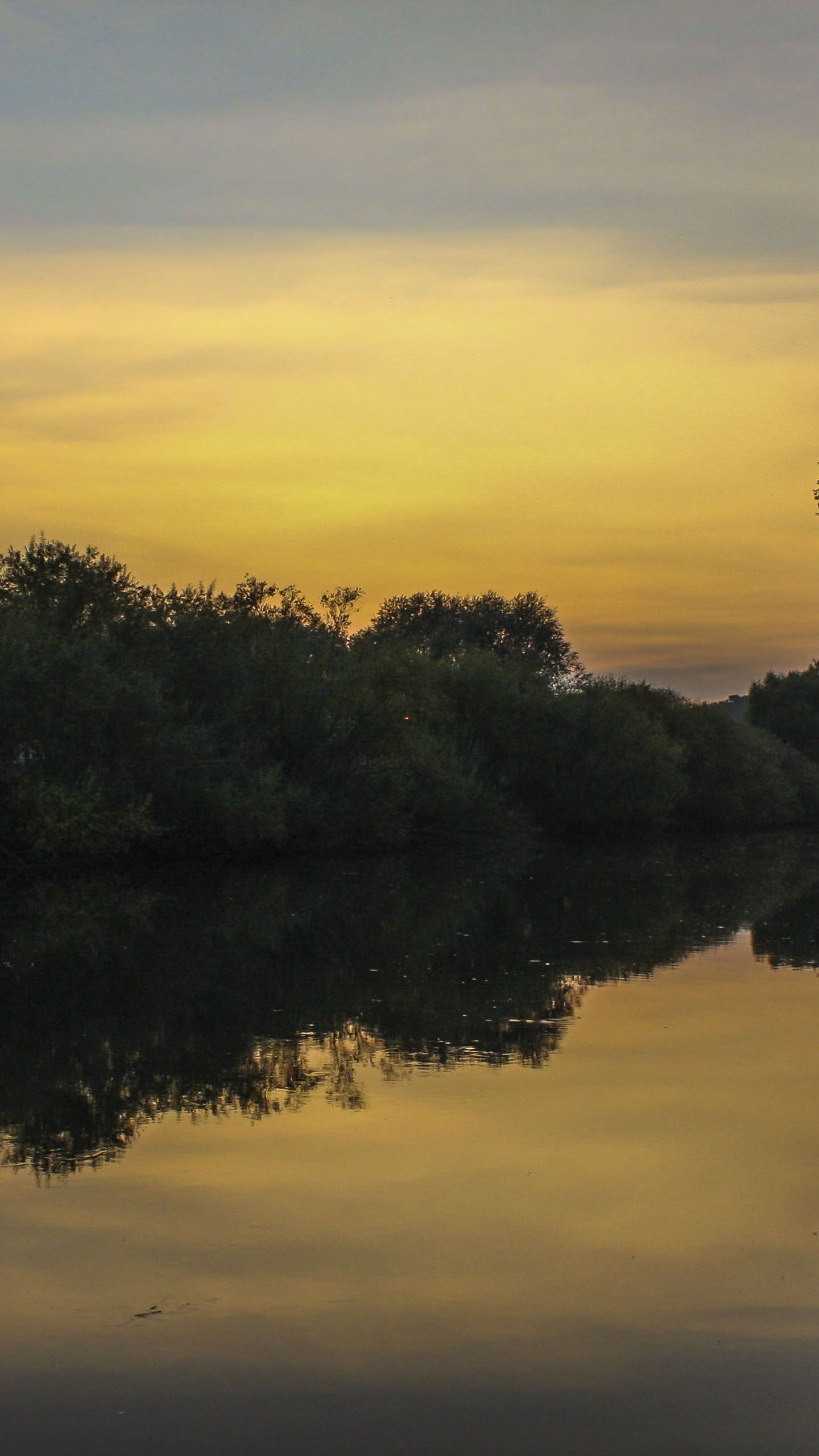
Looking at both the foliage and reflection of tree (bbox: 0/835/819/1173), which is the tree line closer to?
reflection of tree (bbox: 0/835/819/1173)

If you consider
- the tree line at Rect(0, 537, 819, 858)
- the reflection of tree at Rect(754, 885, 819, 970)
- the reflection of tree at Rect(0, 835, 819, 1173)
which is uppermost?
the tree line at Rect(0, 537, 819, 858)

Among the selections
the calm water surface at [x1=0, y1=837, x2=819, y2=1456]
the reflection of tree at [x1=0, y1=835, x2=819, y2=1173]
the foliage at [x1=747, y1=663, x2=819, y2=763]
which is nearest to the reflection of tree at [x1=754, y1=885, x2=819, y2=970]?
the reflection of tree at [x1=0, y1=835, x2=819, y2=1173]

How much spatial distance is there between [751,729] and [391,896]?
4538 cm

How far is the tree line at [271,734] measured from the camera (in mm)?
32312

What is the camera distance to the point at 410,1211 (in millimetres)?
7785

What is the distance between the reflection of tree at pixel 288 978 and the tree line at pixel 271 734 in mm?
2768

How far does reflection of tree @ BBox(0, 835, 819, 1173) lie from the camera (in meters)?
10.9

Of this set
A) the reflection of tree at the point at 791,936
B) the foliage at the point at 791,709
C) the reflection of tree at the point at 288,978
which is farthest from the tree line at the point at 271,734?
the foliage at the point at 791,709

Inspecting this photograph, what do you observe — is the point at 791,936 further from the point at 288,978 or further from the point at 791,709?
the point at 791,709

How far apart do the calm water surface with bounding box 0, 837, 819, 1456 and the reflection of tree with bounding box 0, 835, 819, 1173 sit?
0.23 ft

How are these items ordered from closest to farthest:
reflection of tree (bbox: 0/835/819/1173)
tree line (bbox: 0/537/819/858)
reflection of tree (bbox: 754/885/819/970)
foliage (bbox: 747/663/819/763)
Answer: reflection of tree (bbox: 0/835/819/1173)
reflection of tree (bbox: 754/885/819/970)
tree line (bbox: 0/537/819/858)
foliage (bbox: 747/663/819/763)

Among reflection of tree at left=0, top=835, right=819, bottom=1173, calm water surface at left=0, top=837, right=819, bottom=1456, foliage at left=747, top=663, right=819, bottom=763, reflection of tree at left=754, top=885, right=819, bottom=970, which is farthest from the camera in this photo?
foliage at left=747, top=663, right=819, bottom=763

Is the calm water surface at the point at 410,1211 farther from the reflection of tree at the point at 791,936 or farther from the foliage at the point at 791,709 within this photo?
the foliage at the point at 791,709

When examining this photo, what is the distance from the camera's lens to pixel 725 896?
2942cm
